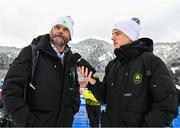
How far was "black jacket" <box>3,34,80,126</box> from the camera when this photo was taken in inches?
140

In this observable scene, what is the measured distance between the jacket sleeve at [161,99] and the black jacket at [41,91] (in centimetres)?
107

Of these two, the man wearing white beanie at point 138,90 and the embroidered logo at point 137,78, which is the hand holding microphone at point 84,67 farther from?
the embroidered logo at point 137,78

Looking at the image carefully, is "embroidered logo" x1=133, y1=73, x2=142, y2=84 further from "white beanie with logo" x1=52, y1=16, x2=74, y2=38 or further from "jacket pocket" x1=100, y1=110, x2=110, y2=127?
"white beanie with logo" x1=52, y1=16, x2=74, y2=38

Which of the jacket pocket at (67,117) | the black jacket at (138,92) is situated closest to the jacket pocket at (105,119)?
the black jacket at (138,92)

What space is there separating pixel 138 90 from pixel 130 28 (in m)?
0.81

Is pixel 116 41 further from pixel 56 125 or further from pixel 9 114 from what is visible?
pixel 9 114

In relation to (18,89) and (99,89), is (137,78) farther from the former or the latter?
(18,89)

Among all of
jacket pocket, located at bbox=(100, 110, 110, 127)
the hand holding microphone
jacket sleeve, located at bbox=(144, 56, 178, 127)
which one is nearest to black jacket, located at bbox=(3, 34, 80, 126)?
the hand holding microphone

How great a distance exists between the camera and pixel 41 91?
12.1 ft

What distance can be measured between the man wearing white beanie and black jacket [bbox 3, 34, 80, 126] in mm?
404

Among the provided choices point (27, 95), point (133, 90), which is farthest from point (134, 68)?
point (27, 95)

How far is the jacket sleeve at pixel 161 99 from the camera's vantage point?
10.3ft

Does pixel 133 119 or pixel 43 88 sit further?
pixel 43 88

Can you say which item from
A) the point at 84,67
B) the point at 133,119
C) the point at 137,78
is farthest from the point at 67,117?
the point at 137,78
